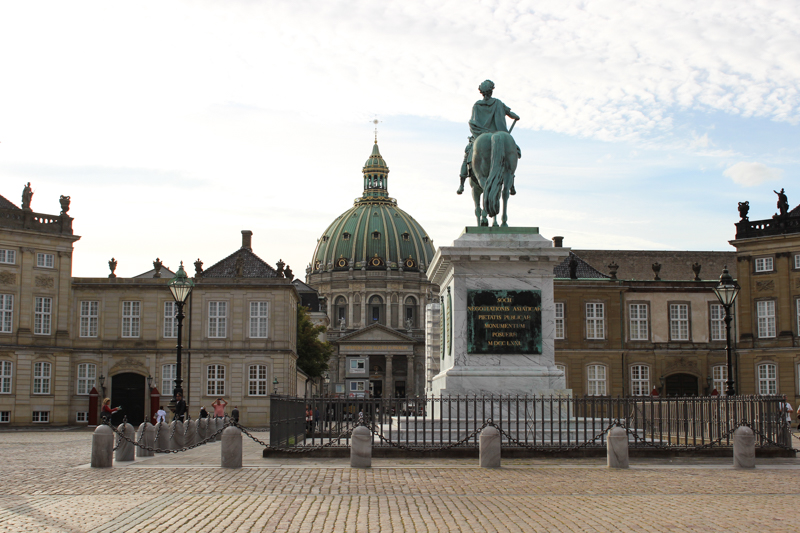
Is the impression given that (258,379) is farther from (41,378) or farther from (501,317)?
(501,317)

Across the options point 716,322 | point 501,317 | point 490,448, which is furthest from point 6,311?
point 716,322

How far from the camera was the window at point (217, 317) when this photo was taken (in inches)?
2298

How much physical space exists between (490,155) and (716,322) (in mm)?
42666

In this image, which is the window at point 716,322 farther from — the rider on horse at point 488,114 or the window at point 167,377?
the rider on horse at point 488,114

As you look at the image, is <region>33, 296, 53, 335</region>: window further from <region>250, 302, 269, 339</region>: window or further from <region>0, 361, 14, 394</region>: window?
<region>250, 302, 269, 339</region>: window

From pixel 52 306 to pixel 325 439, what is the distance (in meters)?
34.0

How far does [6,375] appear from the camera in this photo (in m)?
52.2

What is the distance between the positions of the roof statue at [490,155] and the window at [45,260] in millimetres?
36737

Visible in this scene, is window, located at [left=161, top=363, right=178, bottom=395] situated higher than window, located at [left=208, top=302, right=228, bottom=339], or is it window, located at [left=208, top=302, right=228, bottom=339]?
window, located at [left=208, top=302, right=228, bottom=339]

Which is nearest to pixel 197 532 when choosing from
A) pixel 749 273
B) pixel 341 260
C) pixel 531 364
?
pixel 531 364

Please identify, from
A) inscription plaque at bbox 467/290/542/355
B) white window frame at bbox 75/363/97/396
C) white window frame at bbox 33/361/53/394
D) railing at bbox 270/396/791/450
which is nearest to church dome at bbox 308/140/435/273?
white window frame at bbox 75/363/97/396

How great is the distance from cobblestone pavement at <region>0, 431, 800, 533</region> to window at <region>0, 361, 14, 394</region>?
35594mm

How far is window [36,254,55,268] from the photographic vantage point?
5384 centimetres

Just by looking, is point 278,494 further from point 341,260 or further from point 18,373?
point 341,260
